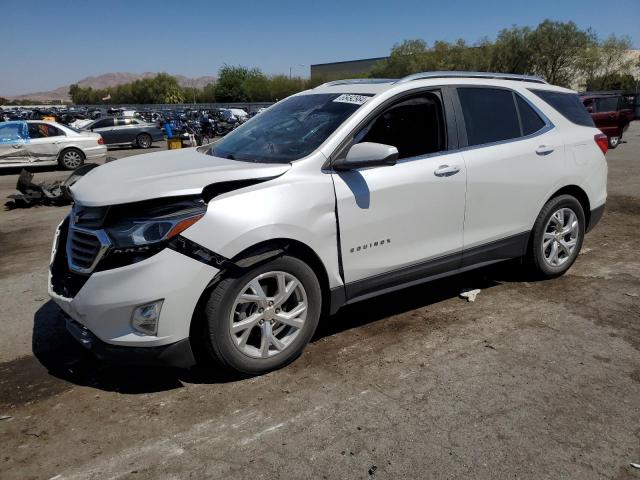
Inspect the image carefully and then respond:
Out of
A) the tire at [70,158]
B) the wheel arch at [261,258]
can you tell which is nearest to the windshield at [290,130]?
the wheel arch at [261,258]

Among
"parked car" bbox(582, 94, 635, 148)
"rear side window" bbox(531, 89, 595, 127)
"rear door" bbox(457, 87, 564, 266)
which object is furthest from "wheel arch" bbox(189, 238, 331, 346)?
"parked car" bbox(582, 94, 635, 148)

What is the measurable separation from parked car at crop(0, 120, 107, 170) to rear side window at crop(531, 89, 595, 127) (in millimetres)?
14296

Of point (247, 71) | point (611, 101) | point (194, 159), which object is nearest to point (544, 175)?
point (194, 159)

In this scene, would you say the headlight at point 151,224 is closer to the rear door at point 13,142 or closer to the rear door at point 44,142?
the rear door at point 44,142

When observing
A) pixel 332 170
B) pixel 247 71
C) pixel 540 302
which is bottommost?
pixel 540 302

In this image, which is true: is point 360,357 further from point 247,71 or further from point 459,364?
point 247,71

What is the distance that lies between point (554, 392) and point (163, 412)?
233 cm

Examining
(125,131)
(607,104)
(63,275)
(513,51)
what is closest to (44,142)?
(125,131)

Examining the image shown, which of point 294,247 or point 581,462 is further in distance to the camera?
point 294,247

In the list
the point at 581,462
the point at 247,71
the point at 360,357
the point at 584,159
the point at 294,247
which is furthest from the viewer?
the point at 247,71

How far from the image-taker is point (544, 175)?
4.55m

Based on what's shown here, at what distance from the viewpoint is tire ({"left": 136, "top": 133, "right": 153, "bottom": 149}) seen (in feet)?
77.1

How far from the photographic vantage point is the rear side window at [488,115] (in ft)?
13.7

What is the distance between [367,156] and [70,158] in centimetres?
1446
